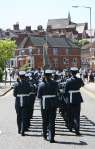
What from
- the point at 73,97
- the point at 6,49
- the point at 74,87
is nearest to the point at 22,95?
the point at 73,97

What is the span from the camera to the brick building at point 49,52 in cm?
15094

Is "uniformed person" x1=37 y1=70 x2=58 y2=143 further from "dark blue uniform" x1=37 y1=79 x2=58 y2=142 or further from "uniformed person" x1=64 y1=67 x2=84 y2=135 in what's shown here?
"uniformed person" x1=64 y1=67 x2=84 y2=135

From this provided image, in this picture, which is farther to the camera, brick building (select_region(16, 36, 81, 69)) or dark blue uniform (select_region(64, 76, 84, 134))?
brick building (select_region(16, 36, 81, 69))

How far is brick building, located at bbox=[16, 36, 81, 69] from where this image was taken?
150938 millimetres

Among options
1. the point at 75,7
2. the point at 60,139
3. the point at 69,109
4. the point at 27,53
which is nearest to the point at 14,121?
the point at 69,109

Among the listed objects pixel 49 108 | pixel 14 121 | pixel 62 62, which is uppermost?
pixel 49 108

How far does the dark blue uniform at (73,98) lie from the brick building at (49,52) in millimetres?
128807

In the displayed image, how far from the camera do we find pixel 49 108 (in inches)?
654

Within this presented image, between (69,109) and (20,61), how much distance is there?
463 feet

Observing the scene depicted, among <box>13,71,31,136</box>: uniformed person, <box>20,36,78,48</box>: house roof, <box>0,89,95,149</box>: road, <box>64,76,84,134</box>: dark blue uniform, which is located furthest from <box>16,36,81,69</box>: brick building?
<box>13,71,31,136</box>: uniformed person

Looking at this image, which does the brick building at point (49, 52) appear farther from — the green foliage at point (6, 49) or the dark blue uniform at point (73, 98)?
the dark blue uniform at point (73, 98)

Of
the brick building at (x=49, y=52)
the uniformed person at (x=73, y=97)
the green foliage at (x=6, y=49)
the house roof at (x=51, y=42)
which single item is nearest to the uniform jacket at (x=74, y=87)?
the uniformed person at (x=73, y=97)

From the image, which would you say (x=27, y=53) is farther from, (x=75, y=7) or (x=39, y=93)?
(x=39, y=93)

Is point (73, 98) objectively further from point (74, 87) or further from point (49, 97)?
point (49, 97)
